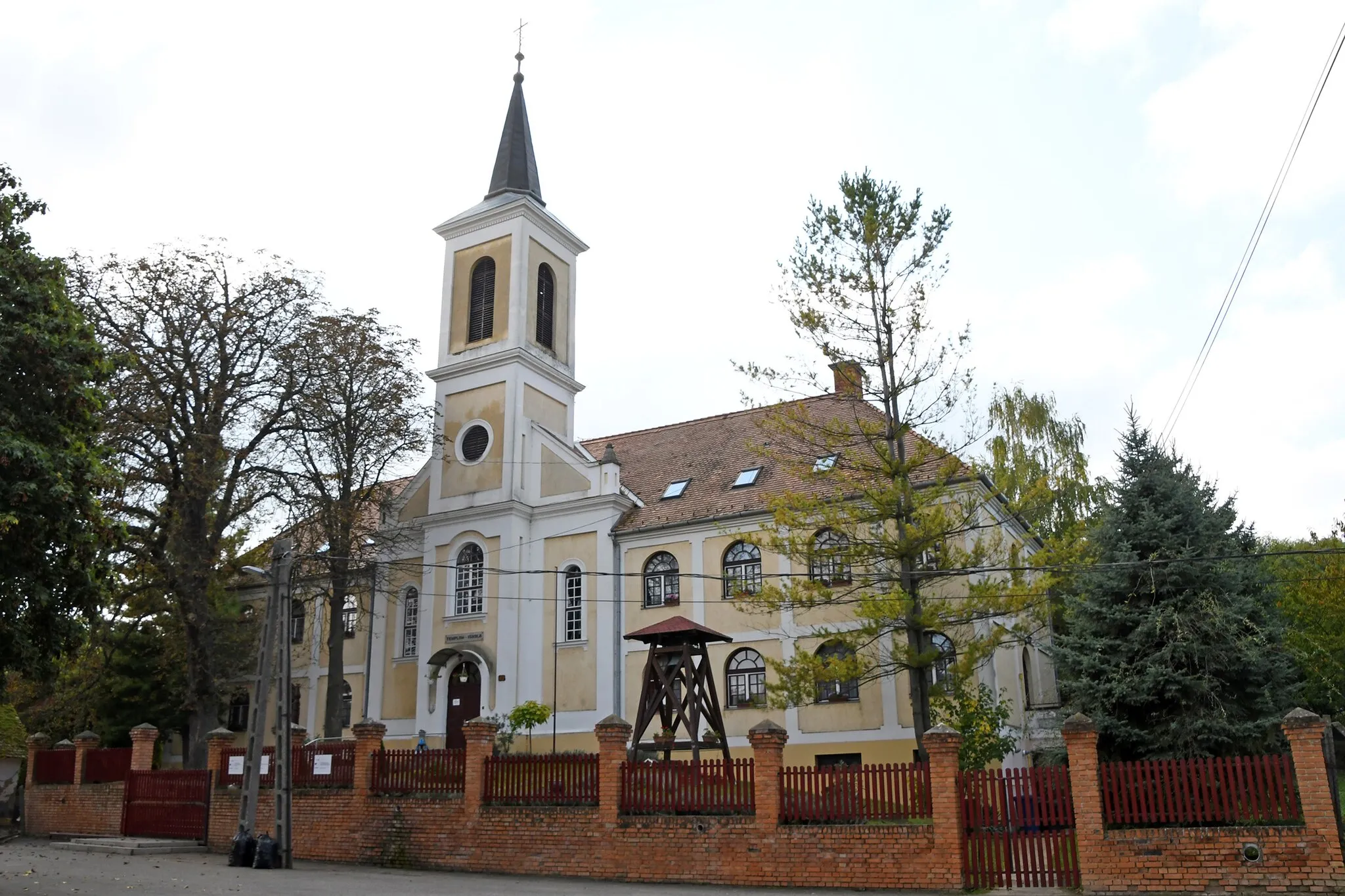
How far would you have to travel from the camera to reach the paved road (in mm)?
14867

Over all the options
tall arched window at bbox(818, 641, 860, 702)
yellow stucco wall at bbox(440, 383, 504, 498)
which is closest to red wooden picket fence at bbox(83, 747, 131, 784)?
yellow stucco wall at bbox(440, 383, 504, 498)

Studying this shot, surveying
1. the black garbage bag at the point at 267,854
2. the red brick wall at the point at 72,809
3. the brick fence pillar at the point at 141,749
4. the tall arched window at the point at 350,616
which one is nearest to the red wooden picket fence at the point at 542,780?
the black garbage bag at the point at 267,854

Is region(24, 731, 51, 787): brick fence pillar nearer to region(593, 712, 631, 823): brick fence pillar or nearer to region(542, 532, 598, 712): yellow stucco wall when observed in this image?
region(542, 532, 598, 712): yellow stucco wall

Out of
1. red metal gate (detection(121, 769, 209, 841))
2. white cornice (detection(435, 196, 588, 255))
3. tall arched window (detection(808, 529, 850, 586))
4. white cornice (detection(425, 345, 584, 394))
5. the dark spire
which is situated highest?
the dark spire

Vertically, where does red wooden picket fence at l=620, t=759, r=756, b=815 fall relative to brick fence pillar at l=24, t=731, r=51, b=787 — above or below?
below

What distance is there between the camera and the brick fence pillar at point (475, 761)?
747 inches

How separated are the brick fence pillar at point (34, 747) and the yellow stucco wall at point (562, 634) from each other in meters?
12.9

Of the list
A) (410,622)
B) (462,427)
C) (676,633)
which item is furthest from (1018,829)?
(462,427)

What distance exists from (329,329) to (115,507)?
7.10 meters

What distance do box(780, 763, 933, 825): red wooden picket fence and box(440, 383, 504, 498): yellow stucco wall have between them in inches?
694

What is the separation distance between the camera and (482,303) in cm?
3450

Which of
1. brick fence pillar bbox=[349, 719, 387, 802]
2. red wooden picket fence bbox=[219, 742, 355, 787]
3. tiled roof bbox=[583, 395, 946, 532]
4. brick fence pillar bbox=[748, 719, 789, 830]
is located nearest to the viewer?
brick fence pillar bbox=[748, 719, 789, 830]

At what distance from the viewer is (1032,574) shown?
81.4ft

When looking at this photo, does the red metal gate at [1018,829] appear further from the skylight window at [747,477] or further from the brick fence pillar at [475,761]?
the skylight window at [747,477]
